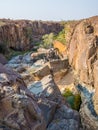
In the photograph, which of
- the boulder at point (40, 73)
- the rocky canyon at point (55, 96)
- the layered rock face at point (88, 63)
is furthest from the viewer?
the boulder at point (40, 73)

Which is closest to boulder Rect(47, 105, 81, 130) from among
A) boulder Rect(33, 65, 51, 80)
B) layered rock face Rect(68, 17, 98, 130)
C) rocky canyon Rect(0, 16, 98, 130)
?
rocky canyon Rect(0, 16, 98, 130)

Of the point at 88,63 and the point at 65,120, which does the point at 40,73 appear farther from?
the point at 65,120

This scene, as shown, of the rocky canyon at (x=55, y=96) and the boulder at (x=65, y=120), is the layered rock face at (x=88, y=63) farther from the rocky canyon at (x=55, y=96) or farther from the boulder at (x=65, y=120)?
the boulder at (x=65, y=120)

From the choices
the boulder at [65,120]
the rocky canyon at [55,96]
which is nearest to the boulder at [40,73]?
the rocky canyon at [55,96]

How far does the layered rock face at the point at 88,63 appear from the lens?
55.2ft

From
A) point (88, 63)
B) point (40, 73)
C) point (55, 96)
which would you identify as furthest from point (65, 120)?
point (40, 73)

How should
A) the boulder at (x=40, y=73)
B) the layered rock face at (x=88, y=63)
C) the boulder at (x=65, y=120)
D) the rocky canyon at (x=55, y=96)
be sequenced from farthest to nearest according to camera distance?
the boulder at (x=40, y=73), the layered rock face at (x=88, y=63), the boulder at (x=65, y=120), the rocky canyon at (x=55, y=96)

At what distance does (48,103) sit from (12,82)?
162 cm

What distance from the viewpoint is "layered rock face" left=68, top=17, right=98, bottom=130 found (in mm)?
16828

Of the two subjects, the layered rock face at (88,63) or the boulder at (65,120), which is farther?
the layered rock face at (88,63)

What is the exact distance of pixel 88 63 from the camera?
25.5 m

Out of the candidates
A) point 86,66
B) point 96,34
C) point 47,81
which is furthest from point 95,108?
point 96,34

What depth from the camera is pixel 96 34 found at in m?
29.9

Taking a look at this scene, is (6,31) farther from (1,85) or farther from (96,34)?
Answer: (1,85)
